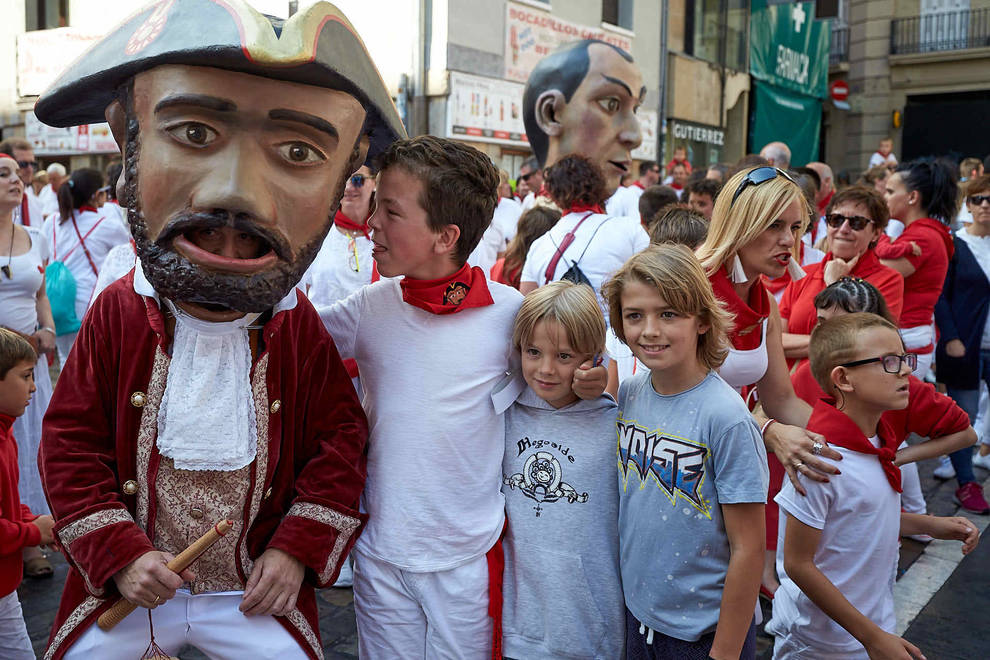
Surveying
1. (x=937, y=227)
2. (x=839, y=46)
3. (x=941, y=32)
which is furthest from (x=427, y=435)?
(x=839, y=46)

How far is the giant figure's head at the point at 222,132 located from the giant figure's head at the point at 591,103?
2.78 m

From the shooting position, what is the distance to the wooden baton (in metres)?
1.91

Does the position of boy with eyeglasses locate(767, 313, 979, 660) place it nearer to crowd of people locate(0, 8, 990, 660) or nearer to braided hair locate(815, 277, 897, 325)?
crowd of people locate(0, 8, 990, 660)

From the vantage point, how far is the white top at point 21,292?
4.35m

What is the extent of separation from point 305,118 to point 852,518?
1804 millimetres

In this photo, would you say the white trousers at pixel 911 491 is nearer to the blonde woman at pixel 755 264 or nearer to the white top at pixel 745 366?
the blonde woman at pixel 755 264

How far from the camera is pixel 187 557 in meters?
1.92

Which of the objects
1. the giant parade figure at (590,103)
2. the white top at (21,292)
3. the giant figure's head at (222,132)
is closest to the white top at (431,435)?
the giant figure's head at (222,132)

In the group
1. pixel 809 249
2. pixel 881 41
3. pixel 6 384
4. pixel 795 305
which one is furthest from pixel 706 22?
pixel 6 384

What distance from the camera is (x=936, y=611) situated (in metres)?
3.86

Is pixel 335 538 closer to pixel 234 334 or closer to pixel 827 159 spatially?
pixel 234 334

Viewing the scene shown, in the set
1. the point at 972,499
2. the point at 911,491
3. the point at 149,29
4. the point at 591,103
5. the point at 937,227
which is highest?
the point at 591,103

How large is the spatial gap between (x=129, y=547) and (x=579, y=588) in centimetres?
109

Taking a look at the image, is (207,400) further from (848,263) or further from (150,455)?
(848,263)
